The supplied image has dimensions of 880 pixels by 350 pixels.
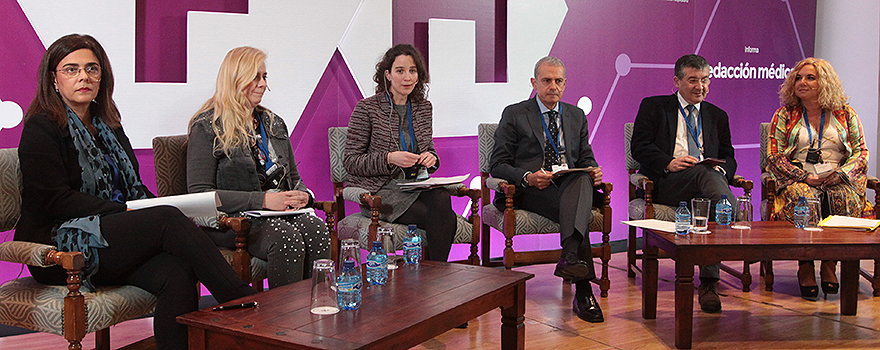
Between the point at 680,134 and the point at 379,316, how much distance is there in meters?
2.96

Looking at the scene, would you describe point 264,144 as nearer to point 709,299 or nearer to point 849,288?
point 709,299

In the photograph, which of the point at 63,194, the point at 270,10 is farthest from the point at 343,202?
the point at 63,194

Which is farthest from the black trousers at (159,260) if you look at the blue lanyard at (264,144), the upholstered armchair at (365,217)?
the upholstered armchair at (365,217)

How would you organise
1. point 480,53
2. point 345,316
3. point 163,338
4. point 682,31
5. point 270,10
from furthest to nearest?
1. point 682,31
2. point 480,53
3. point 270,10
4. point 163,338
5. point 345,316

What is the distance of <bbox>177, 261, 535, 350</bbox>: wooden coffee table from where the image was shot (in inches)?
75.9

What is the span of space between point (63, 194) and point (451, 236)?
181 cm

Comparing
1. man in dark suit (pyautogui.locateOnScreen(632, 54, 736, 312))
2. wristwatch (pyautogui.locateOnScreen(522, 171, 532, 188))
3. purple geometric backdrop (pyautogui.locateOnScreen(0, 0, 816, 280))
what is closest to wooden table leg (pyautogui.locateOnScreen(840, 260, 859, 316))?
man in dark suit (pyautogui.locateOnScreen(632, 54, 736, 312))

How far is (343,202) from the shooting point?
4090mm

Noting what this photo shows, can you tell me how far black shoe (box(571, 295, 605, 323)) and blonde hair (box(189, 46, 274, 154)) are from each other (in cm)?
179

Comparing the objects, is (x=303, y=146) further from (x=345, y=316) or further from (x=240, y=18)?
(x=345, y=316)

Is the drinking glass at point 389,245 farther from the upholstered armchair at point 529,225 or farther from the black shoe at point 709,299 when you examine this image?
the black shoe at point 709,299

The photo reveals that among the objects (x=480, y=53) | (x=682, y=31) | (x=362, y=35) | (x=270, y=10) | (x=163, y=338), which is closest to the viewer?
(x=163, y=338)

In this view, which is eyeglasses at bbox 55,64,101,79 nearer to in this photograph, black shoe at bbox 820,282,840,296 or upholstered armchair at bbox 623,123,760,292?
upholstered armchair at bbox 623,123,760,292

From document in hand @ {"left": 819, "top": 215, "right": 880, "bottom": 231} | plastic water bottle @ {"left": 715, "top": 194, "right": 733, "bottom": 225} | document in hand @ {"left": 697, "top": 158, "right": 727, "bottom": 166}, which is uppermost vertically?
document in hand @ {"left": 697, "top": 158, "right": 727, "bottom": 166}
